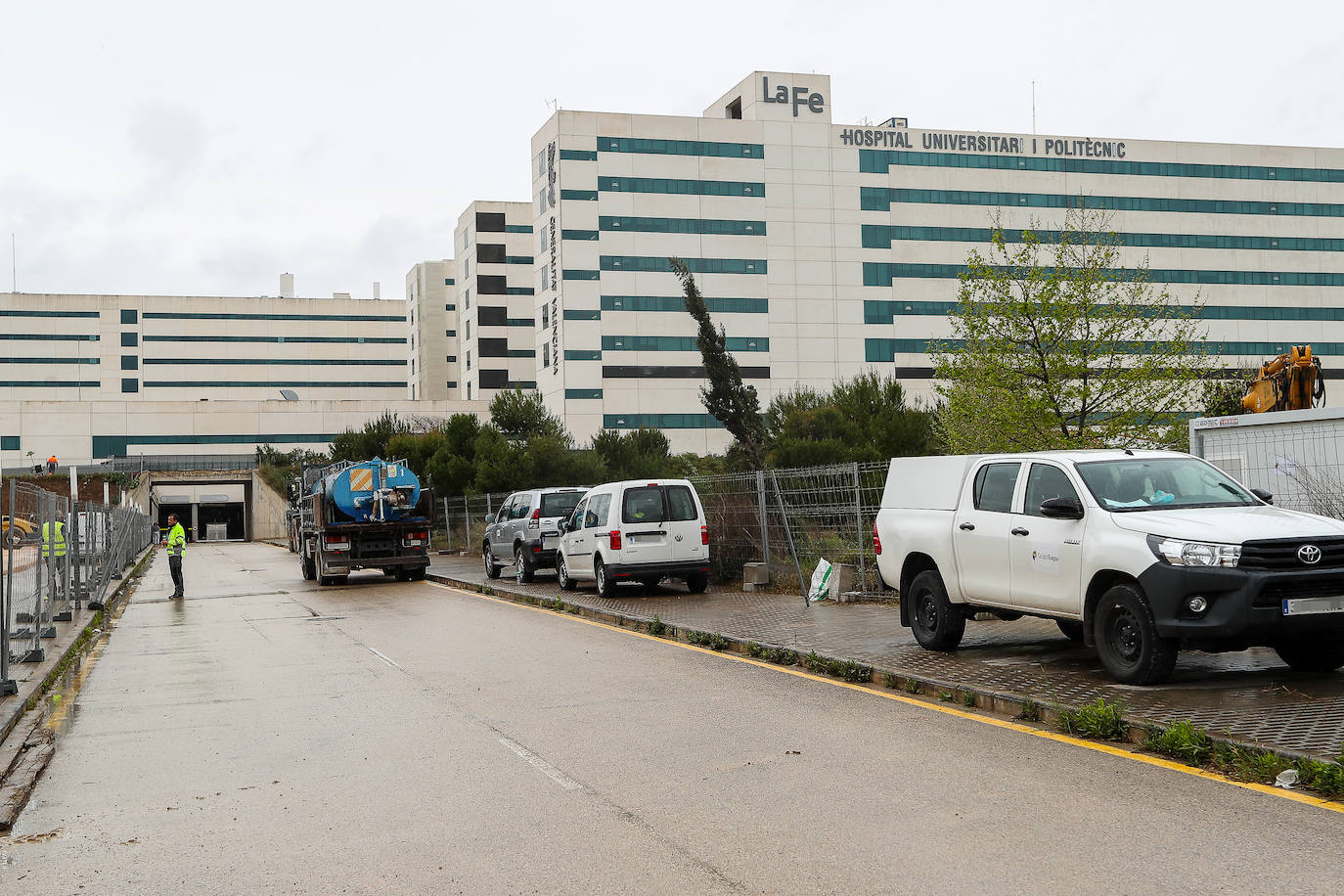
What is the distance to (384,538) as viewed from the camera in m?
27.4

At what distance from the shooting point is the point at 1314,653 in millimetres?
9180

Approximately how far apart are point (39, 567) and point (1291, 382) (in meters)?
17.2

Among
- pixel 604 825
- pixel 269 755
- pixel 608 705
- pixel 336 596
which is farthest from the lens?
pixel 336 596

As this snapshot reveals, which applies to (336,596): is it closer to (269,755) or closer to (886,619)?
(886,619)

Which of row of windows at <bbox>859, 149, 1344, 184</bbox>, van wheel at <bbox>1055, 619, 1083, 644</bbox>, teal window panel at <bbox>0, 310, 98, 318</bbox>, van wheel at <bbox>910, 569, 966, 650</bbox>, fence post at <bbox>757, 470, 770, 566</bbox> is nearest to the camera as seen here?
van wheel at <bbox>910, 569, 966, 650</bbox>

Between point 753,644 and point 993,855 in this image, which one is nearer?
point 993,855

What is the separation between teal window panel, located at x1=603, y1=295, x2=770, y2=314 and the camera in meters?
87.2

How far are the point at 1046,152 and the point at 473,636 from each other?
89.1 metres

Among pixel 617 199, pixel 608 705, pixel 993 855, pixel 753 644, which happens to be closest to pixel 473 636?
pixel 753 644

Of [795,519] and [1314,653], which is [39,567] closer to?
[795,519]

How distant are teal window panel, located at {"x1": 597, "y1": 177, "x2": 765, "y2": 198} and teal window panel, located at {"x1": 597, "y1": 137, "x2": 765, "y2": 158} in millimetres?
1954

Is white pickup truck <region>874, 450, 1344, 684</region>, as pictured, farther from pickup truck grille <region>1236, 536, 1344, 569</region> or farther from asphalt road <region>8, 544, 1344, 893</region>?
asphalt road <region>8, 544, 1344, 893</region>

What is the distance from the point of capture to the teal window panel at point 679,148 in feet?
283


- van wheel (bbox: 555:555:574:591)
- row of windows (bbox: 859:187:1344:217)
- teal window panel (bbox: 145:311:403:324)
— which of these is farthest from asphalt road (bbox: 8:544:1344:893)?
teal window panel (bbox: 145:311:403:324)
